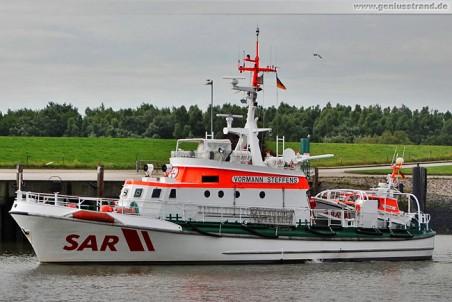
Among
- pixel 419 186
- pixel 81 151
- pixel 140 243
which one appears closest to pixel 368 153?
pixel 81 151

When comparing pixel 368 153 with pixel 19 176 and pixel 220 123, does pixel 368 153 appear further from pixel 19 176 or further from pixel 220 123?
pixel 19 176

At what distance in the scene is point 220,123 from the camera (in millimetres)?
74875

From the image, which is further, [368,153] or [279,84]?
[368,153]

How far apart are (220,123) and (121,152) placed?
8.50m

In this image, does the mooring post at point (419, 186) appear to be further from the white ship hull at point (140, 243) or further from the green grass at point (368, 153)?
the green grass at point (368, 153)

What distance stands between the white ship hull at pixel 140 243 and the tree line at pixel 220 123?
1219 inches

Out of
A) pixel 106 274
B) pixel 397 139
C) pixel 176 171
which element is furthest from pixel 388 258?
pixel 397 139

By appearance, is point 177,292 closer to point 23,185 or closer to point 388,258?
point 388,258

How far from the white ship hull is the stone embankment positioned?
658 inches

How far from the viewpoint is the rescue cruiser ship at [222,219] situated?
3291cm

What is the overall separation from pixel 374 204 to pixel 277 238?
182 inches

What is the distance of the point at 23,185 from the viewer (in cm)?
4212

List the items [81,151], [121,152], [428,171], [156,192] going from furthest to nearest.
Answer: [121,152]
[81,151]
[428,171]
[156,192]

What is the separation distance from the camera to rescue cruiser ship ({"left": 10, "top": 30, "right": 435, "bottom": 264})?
32.9 meters
